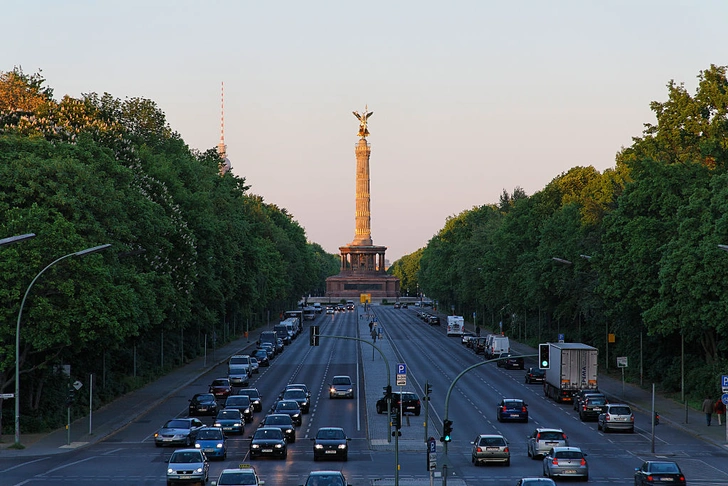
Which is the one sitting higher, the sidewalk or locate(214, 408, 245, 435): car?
locate(214, 408, 245, 435): car

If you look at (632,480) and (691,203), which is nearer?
(632,480)

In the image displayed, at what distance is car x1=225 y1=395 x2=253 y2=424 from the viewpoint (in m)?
53.2

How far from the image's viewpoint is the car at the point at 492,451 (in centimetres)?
4009

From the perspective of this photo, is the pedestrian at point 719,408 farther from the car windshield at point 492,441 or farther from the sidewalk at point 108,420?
the sidewalk at point 108,420

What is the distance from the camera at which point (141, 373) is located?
74.0m

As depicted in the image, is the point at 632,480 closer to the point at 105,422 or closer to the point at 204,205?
the point at 105,422

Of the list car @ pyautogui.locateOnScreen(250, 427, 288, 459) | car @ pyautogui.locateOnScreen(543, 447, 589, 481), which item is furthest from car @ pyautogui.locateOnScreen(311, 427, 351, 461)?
car @ pyautogui.locateOnScreen(543, 447, 589, 481)

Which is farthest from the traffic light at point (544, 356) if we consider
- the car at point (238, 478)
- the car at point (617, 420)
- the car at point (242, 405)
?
the car at point (242, 405)

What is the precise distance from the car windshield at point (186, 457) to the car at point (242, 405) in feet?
56.1

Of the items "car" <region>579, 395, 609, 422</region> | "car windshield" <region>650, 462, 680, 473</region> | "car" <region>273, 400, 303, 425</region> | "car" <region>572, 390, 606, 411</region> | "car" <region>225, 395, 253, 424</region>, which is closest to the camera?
"car windshield" <region>650, 462, 680, 473</region>

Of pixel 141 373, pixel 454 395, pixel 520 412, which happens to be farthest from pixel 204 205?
pixel 520 412

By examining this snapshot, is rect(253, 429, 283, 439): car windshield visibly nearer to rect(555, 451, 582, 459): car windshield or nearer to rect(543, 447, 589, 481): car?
rect(543, 447, 589, 481): car

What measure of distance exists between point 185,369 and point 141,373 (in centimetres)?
1080

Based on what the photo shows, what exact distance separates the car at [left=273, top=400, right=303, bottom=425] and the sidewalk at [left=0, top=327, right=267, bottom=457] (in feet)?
24.6
